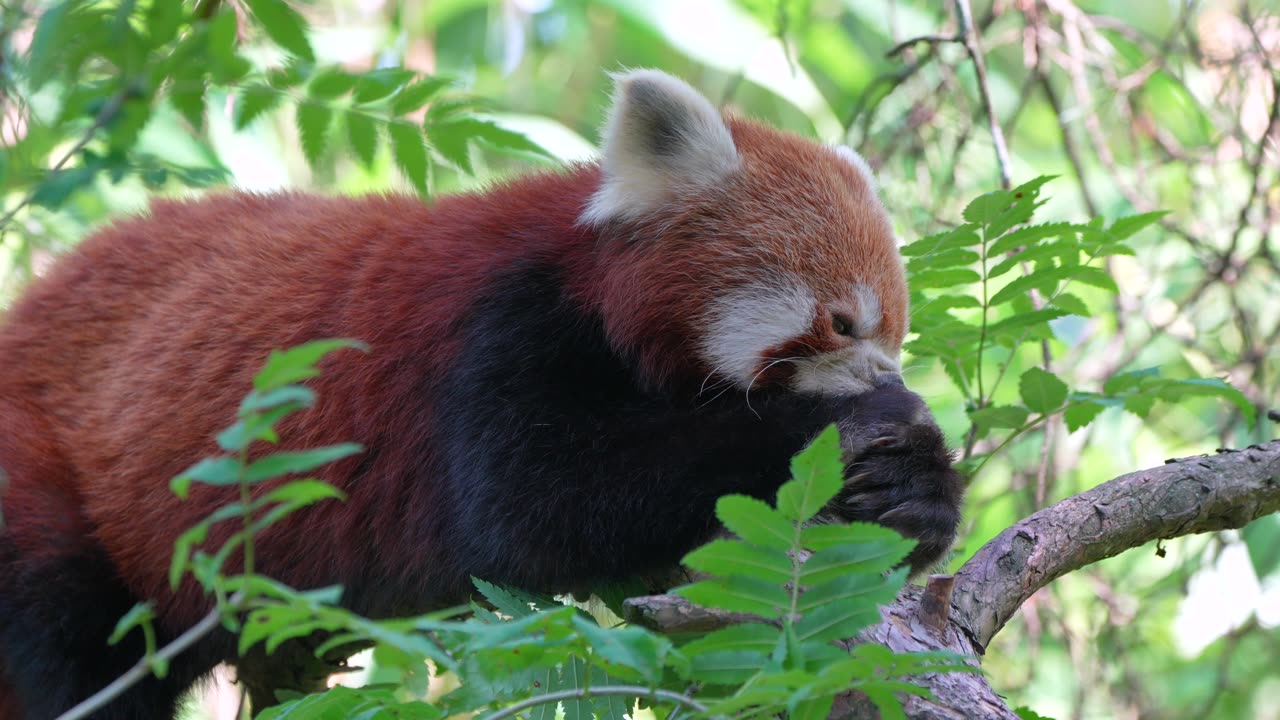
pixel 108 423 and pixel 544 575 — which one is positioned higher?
pixel 544 575

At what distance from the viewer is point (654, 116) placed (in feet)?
9.37

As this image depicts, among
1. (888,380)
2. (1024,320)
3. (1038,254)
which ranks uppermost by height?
(1038,254)

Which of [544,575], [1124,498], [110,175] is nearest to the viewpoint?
[110,175]

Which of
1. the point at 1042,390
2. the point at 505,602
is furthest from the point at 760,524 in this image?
the point at 1042,390

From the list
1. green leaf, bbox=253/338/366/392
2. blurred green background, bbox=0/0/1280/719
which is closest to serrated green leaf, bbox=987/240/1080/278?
blurred green background, bbox=0/0/1280/719

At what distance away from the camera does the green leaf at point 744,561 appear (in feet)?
5.14

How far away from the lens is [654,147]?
286cm

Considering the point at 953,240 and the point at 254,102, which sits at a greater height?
the point at 953,240

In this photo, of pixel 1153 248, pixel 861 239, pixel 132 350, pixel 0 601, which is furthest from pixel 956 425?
pixel 0 601

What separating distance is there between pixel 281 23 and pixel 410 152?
0.62 m

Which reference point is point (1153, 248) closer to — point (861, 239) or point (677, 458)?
point (861, 239)

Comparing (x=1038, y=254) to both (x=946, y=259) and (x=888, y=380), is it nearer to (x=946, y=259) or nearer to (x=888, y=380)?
(x=946, y=259)

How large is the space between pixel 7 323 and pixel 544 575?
185 cm

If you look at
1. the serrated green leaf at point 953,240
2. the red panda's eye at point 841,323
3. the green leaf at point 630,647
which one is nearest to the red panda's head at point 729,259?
the red panda's eye at point 841,323
